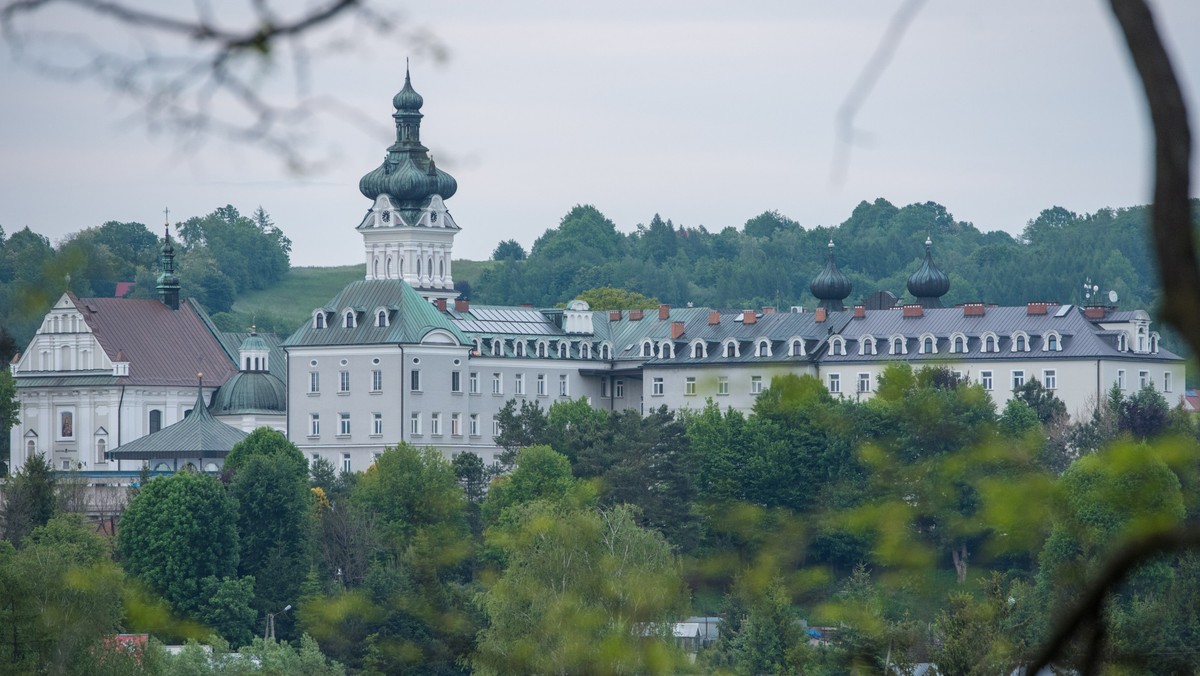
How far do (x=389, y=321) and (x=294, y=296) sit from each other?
78485 mm

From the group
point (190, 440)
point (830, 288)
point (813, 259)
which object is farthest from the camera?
point (813, 259)

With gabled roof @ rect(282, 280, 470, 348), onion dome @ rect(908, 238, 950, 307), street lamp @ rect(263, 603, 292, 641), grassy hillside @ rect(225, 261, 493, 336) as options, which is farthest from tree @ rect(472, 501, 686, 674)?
grassy hillside @ rect(225, 261, 493, 336)

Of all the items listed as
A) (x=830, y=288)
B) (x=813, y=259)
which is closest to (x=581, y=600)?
(x=830, y=288)

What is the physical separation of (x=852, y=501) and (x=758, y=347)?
33.1 meters

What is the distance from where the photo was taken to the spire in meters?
115

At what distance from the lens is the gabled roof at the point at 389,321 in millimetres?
95938

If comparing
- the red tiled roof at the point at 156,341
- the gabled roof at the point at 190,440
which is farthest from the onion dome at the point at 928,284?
the red tiled roof at the point at 156,341

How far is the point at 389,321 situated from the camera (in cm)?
9694

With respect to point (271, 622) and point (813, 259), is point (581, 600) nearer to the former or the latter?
point (271, 622)

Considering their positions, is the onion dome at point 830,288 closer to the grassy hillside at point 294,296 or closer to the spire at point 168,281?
the spire at point 168,281

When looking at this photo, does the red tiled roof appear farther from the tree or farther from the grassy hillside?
the tree

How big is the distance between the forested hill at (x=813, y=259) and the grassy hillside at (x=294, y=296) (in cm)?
961

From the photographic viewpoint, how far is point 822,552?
173 ft

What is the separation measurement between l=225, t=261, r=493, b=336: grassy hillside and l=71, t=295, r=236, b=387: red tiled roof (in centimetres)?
3179
